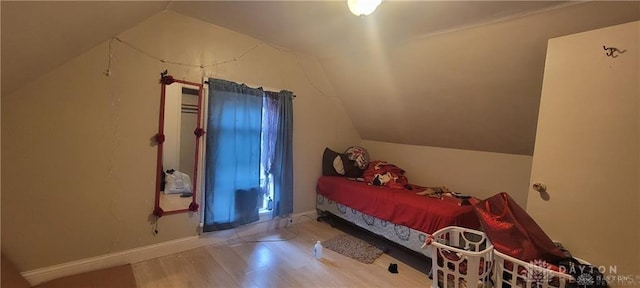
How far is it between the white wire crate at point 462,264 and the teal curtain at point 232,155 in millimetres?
1962

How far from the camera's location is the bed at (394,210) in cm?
239

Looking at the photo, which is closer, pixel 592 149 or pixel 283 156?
pixel 592 149

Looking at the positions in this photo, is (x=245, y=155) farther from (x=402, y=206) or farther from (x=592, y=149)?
(x=592, y=149)

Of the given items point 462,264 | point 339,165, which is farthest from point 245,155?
point 462,264

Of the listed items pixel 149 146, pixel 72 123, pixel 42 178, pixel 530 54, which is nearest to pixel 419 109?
pixel 530 54

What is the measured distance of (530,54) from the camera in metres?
2.04

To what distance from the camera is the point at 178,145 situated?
257 centimetres

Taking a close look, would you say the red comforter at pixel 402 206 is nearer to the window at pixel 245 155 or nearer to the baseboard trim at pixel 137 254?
the window at pixel 245 155

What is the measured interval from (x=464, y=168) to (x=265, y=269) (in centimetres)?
248

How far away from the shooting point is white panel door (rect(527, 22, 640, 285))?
1344 mm

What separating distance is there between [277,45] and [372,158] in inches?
84.9

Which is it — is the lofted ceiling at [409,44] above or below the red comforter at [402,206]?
above

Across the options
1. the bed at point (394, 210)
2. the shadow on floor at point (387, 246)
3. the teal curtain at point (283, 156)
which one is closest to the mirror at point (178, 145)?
the teal curtain at point (283, 156)

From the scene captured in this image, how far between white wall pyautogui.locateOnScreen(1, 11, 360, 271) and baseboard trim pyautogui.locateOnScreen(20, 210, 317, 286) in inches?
1.9
